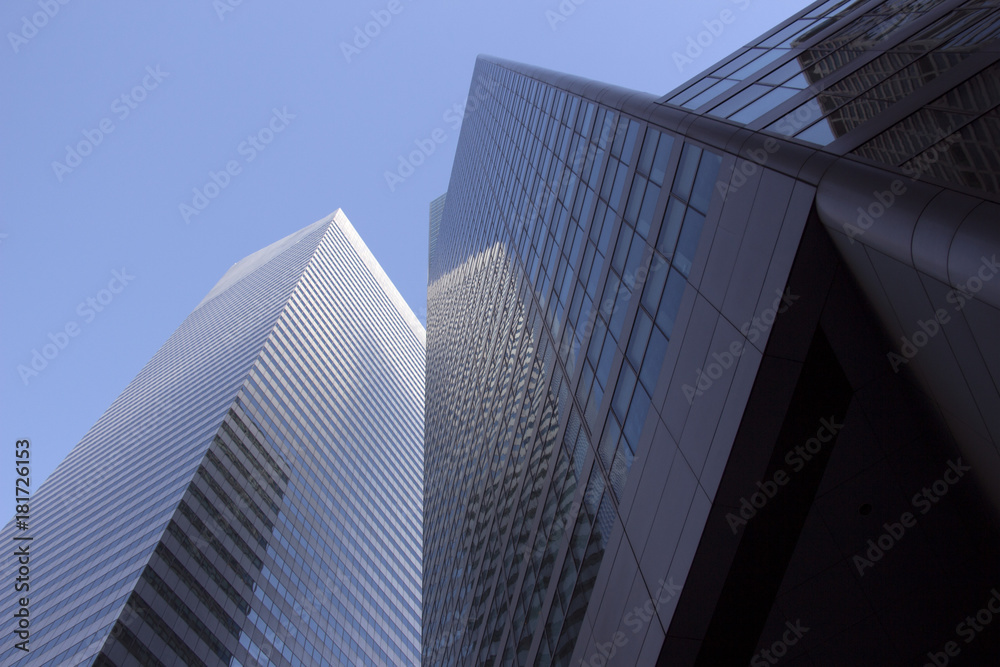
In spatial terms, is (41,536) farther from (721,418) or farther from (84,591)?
(721,418)

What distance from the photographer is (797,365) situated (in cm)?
1416

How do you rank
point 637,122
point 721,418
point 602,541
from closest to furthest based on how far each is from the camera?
point 721,418 → point 602,541 → point 637,122

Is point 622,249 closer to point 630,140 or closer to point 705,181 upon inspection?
point 630,140

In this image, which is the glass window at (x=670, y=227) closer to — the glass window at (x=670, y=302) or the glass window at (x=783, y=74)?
the glass window at (x=670, y=302)

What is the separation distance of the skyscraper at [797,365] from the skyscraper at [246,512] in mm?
52999

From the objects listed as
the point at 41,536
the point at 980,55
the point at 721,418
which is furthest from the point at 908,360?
the point at 41,536

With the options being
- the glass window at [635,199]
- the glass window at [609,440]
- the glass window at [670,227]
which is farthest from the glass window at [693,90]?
the glass window at [609,440]

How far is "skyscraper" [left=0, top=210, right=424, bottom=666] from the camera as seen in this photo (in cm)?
6544

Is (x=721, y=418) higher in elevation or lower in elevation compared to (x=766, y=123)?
lower

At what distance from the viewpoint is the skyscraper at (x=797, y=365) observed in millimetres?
11773

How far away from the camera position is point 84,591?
224 feet

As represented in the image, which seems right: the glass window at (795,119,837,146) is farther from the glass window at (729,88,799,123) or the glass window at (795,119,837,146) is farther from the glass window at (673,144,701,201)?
the glass window at (673,144,701,201)

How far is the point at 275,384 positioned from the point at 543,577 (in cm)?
8700

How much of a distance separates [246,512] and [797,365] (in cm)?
8056
